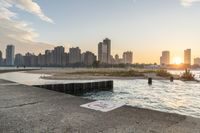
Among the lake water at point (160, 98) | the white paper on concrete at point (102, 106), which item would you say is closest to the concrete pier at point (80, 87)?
the lake water at point (160, 98)

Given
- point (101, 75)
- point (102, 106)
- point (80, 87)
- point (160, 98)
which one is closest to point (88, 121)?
point (102, 106)

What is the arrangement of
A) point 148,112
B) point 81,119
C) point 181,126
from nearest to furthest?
point 181,126 → point 81,119 → point 148,112

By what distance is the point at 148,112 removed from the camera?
7.50 m

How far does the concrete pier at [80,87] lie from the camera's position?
29.8 meters

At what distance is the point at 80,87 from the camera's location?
33.6m

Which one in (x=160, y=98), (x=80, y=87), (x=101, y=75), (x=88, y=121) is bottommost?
(x=160, y=98)

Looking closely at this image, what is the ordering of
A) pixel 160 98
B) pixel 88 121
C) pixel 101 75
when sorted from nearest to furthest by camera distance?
pixel 88 121, pixel 160 98, pixel 101 75

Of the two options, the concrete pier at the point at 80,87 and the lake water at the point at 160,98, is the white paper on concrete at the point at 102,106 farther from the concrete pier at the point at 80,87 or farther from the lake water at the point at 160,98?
the concrete pier at the point at 80,87

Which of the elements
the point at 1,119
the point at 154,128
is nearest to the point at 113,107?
the point at 154,128

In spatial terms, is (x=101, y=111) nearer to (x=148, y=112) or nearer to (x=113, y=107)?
(x=113, y=107)

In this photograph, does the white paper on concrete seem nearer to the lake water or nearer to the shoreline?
the lake water

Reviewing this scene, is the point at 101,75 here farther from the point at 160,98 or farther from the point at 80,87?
the point at 160,98

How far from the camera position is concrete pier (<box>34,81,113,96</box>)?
97.6ft

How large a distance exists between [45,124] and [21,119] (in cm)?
103
